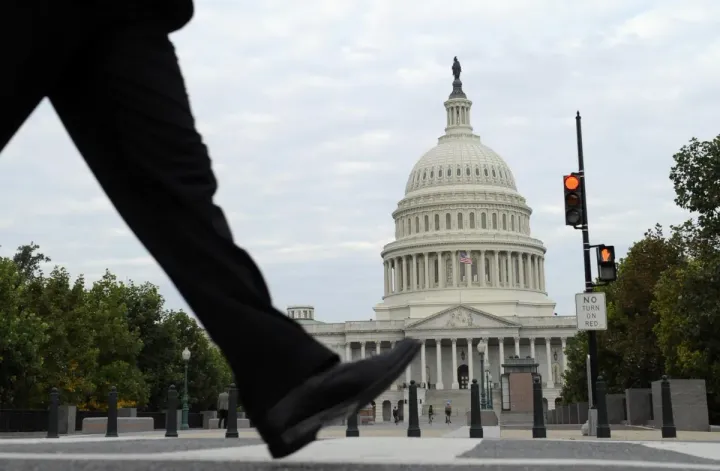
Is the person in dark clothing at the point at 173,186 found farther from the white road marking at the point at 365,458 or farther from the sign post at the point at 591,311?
the sign post at the point at 591,311

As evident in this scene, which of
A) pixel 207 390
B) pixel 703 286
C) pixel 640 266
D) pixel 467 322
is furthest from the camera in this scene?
pixel 467 322

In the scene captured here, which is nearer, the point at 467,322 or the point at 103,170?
the point at 103,170

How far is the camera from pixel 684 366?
3969 cm

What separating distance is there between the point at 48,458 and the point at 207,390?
68.3 meters

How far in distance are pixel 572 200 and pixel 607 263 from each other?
168cm

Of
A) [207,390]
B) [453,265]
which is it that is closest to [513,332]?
[453,265]

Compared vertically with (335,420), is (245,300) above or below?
above

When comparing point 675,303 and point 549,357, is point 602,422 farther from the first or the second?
point 549,357

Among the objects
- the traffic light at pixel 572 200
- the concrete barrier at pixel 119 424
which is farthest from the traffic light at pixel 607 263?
the concrete barrier at pixel 119 424

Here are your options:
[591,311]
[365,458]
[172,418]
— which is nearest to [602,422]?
[591,311]

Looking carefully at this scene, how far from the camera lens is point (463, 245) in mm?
138500

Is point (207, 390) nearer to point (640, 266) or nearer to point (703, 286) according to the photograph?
point (640, 266)

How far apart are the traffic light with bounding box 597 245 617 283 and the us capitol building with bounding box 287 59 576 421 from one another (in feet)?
329

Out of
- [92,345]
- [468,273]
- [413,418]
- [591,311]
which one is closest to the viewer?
[591,311]
